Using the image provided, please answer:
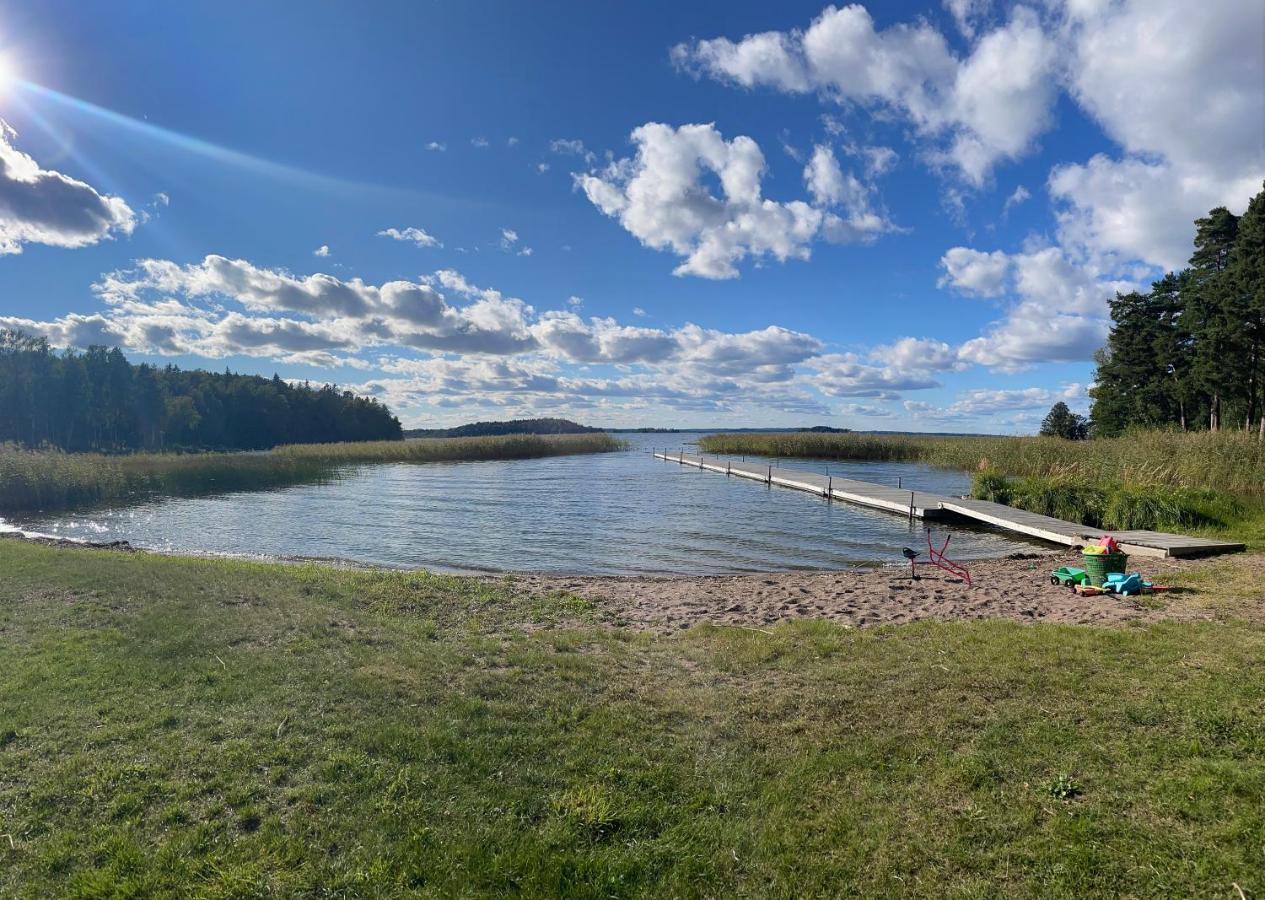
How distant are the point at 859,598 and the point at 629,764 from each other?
262 inches

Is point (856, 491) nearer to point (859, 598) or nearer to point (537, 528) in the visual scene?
point (537, 528)

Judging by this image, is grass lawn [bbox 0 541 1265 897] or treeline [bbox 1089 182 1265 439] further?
treeline [bbox 1089 182 1265 439]

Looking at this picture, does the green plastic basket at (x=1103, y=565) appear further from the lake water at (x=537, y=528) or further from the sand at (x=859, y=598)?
the lake water at (x=537, y=528)

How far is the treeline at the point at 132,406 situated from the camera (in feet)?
225

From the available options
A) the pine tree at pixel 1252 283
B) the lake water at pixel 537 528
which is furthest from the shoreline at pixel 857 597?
the pine tree at pixel 1252 283

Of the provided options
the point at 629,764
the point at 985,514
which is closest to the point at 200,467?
the point at 985,514

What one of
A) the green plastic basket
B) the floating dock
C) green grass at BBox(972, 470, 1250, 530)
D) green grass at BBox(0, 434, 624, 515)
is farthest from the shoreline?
green grass at BBox(0, 434, 624, 515)

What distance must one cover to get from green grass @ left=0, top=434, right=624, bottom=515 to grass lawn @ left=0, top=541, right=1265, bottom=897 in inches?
998

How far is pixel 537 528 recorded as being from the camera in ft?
63.2

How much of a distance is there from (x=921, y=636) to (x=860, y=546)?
378 inches

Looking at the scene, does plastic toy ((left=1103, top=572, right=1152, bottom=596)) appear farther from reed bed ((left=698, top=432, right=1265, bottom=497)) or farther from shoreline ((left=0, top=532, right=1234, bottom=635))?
reed bed ((left=698, top=432, right=1265, bottom=497))

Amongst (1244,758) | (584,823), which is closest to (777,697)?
(584,823)

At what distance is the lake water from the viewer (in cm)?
1484

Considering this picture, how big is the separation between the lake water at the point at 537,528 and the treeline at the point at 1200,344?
1560 cm
